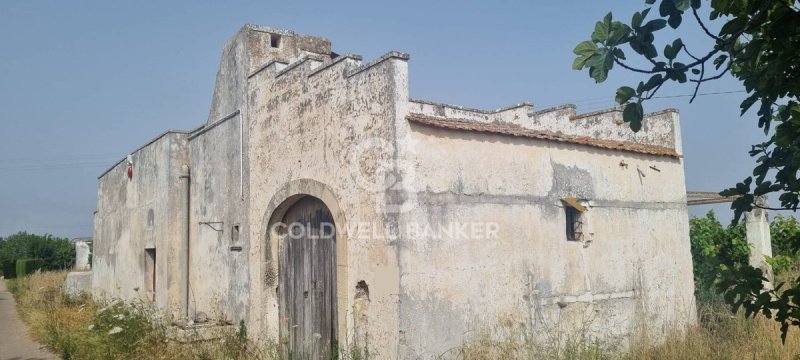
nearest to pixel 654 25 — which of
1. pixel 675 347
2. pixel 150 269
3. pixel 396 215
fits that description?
pixel 396 215

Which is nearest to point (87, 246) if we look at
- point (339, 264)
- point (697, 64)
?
point (339, 264)

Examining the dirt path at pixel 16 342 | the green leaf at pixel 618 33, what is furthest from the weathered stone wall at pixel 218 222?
the green leaf at pixel 618 33

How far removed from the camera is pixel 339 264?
7090 mm

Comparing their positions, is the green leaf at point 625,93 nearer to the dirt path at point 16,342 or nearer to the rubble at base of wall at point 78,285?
the dirt path at point 16,342

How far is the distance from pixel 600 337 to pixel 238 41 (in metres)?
6.81

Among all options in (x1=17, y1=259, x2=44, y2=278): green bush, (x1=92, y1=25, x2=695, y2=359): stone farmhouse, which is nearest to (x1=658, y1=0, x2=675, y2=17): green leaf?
(x1=92, y1=25, x2=695, y2=359): stone farmhouse

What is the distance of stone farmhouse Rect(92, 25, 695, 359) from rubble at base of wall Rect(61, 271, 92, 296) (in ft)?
22.9

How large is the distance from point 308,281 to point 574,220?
142 inches

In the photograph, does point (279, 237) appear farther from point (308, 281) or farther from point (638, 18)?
point (638, 18)

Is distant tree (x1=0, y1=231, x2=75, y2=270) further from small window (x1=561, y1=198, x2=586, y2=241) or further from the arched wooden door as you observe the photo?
small window (x1=561, y1=198, x2=586, y2=241)

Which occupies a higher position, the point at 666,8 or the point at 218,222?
the point at 666,8

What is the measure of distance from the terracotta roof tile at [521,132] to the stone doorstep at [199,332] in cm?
458

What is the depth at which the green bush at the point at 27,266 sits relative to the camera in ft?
108

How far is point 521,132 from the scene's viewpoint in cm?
749
